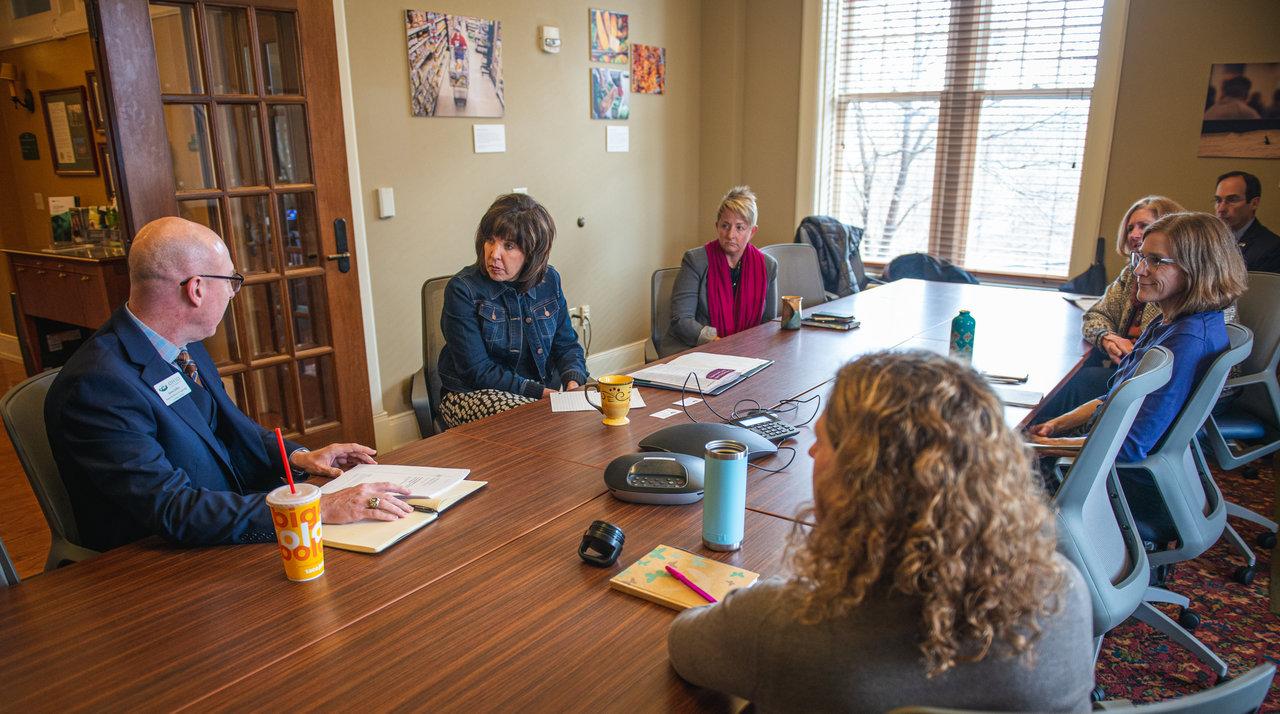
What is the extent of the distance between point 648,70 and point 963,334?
3086 mm

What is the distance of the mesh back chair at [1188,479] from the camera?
1960 millimetres

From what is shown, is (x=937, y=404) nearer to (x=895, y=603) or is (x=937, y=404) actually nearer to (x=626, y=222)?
(x=895, y=603)

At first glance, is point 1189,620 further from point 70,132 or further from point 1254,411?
point 70,132

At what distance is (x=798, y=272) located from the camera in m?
4.04

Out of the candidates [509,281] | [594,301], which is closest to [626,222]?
[594,301]

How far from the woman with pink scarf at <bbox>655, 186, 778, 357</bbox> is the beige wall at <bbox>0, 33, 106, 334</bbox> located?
416 cm

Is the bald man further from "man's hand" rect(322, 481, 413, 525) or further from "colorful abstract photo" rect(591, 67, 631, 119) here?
"colorful abstract photo" rect(591, 67, 631, 119)

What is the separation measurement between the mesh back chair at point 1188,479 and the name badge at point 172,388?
85.3 inches

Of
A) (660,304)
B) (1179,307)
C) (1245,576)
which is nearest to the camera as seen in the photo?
(1179,307)

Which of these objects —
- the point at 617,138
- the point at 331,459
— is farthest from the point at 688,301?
the point at 331,459

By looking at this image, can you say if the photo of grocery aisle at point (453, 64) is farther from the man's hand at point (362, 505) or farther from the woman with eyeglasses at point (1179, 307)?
the woman with eyeglasses at point (1179, 307)

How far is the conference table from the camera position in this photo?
1.04m

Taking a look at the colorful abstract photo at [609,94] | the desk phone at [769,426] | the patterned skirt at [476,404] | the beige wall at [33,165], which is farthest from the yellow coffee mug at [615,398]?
the beige wall at [33,165]

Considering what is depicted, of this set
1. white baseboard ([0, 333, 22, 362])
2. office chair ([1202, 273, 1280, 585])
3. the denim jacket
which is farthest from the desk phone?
white baseboard ([0, 333, 22, 362])
